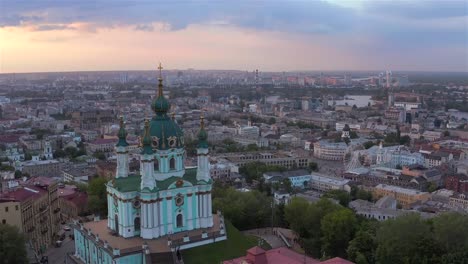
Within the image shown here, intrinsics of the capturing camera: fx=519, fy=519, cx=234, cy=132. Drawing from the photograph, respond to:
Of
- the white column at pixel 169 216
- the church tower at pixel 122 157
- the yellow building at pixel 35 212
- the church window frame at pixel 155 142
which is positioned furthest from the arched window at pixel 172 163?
the yellow building at pixel 35 212

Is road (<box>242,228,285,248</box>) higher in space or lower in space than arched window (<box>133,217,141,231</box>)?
lower

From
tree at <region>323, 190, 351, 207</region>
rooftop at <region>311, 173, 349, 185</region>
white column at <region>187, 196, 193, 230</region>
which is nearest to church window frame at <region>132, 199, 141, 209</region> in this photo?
white column at <region>187, 196, 193, 230</region>

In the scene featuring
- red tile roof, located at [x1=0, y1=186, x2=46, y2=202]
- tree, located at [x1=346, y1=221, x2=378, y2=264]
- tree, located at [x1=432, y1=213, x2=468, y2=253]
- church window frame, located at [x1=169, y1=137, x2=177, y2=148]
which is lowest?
tree, located at [x1=346, y1=221, x2=378, y2=264]

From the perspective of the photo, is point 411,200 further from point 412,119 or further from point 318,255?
point 412,119

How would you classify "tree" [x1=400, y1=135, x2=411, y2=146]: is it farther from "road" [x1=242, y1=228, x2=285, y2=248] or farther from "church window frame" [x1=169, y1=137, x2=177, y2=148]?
"church window frame" [x1=169, y1=137, x2=177, y2=148]

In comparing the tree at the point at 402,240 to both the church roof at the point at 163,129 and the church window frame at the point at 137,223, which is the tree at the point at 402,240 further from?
the church window frame at the point at 137,223

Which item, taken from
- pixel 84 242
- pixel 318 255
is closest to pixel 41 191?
pixel 84 242

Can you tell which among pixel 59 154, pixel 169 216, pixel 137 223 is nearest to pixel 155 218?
pixel 169 216
